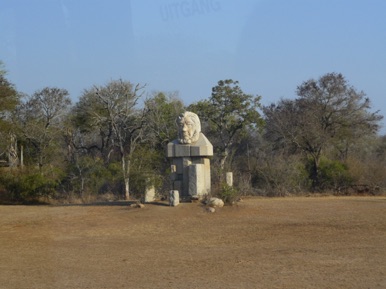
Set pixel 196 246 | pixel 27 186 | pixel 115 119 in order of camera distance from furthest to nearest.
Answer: pixel 115 119
pixel 27 186
pixel 196 246

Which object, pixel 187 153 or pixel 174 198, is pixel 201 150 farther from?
pixel 174 198

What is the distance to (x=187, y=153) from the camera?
18531 millimetres

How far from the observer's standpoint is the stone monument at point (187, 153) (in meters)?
18.3

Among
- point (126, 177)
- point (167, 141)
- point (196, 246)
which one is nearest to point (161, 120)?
point (167, 141)

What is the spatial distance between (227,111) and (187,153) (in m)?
16.4

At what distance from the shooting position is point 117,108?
34281mm

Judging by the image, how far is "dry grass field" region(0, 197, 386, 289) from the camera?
8992mm

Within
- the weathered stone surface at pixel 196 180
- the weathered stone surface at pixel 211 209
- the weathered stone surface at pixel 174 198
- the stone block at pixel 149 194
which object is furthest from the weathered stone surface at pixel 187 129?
the weathered stone surface at pixel 211 209

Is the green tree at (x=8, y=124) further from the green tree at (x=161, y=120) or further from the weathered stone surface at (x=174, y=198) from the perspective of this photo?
the weathered stone surface at (x=174, y=198)

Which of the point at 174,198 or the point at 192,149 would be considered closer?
the point at 174,198

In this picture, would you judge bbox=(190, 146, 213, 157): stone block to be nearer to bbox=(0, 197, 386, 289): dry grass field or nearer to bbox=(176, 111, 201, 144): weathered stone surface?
bbox=(176, 111, 201, 144): weathered stone surface

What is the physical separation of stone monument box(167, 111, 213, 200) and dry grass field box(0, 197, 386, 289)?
53.6 inches

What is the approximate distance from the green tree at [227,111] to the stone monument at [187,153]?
608 inches

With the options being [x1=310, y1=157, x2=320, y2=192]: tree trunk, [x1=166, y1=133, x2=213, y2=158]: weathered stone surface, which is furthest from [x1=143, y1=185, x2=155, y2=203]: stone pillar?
[x1=310, y1=157, x2=320, y2=192]: tree trunk
